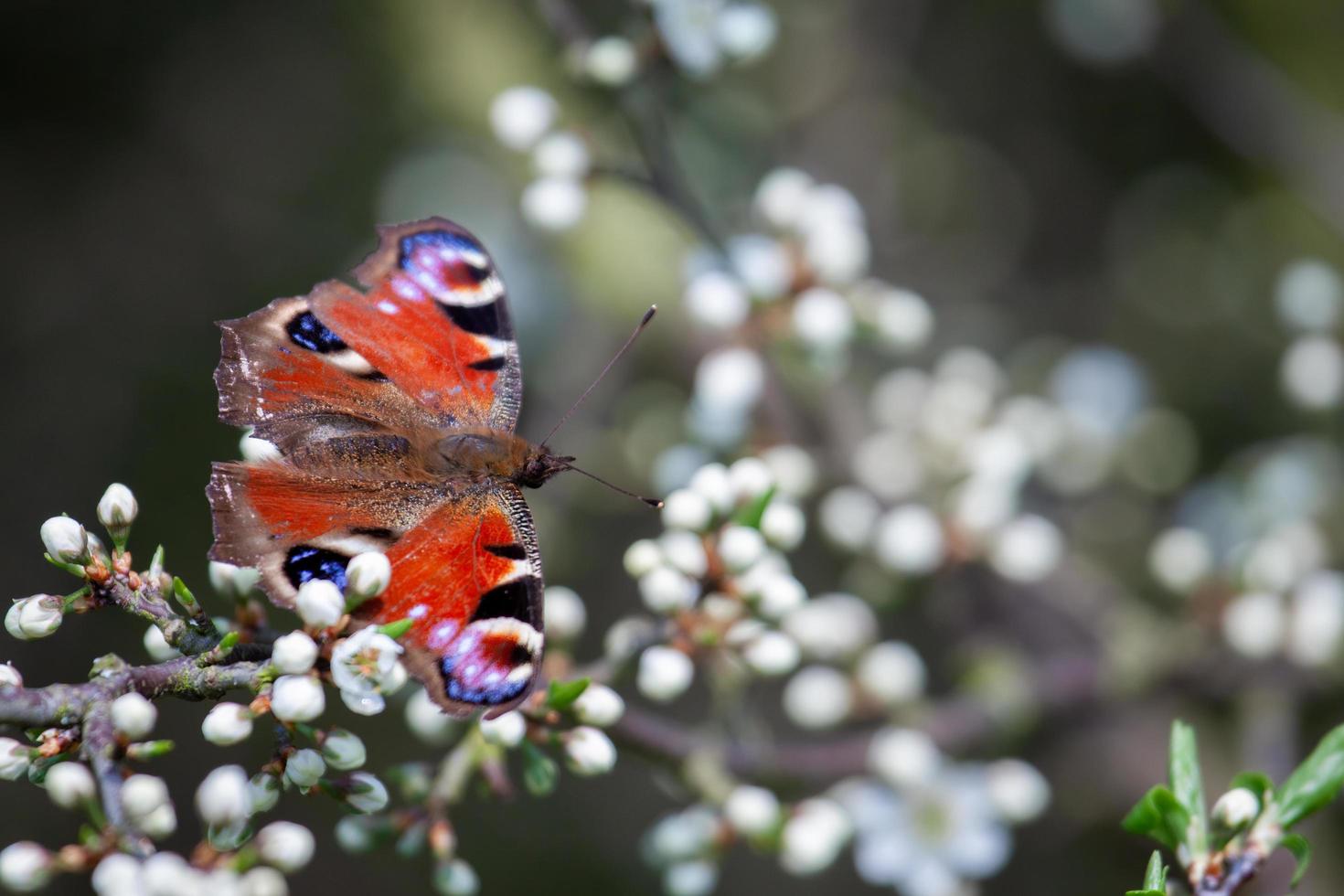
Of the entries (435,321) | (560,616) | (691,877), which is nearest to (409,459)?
(435,321)

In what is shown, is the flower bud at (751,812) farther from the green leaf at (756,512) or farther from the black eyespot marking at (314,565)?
the black eyespot marking at (314,565)

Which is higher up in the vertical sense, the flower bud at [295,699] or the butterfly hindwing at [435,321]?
the butterfly hindwing at [435,321]

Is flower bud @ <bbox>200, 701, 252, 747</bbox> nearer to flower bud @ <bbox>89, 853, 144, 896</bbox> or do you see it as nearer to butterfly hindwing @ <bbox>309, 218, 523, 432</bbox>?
flower bud @ <bbox>89, 853, 144, 896</bbox>

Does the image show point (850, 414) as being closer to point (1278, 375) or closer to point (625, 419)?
point (625, 419)

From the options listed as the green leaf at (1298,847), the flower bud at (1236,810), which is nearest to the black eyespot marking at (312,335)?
the flower bud at (1236,810)

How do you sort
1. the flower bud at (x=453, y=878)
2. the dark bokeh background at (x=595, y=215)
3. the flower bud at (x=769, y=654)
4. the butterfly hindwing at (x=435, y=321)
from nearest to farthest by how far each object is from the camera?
the flower bud at (x=453, y=878), the flower bud at (x=769, y=654), the butterfly hindwing at (x=435, y=321), the dark bokeh background at (x=595, y=215)

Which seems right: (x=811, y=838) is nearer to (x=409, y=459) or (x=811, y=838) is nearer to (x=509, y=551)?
(x=509, y=551)
